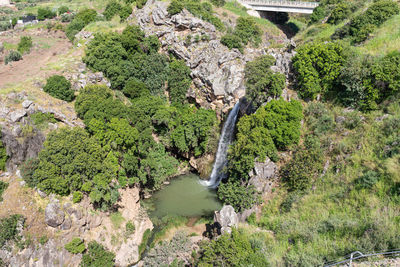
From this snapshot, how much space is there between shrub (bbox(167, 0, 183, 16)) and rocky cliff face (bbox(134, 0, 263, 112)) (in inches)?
28.1

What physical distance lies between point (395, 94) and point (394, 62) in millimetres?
3041

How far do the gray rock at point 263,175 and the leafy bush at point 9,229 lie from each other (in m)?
21.3

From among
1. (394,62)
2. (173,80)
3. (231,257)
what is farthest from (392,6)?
(231,257)

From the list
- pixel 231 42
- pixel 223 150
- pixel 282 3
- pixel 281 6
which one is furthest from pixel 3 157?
pixel 282 3

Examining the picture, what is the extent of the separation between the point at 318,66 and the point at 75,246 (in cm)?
3071

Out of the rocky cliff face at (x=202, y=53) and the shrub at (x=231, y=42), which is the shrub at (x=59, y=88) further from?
the shrub at (x=231, y=42)

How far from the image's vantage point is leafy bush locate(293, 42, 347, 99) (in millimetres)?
28156

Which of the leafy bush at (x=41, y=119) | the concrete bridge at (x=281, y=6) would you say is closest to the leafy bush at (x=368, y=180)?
the leafy bush at (x=41, y=119)

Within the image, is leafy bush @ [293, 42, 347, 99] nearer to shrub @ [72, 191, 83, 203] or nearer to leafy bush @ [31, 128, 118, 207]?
leafy bush @ [31, 128, 118, 207]

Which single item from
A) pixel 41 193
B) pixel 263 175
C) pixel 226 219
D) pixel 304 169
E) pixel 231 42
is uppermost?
pixel 231 42

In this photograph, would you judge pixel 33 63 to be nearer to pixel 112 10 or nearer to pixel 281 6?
pixel 112 10

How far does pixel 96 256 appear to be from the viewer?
22734 mm

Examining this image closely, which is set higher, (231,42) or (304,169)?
(231,42)

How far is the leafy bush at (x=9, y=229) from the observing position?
20.6 m
